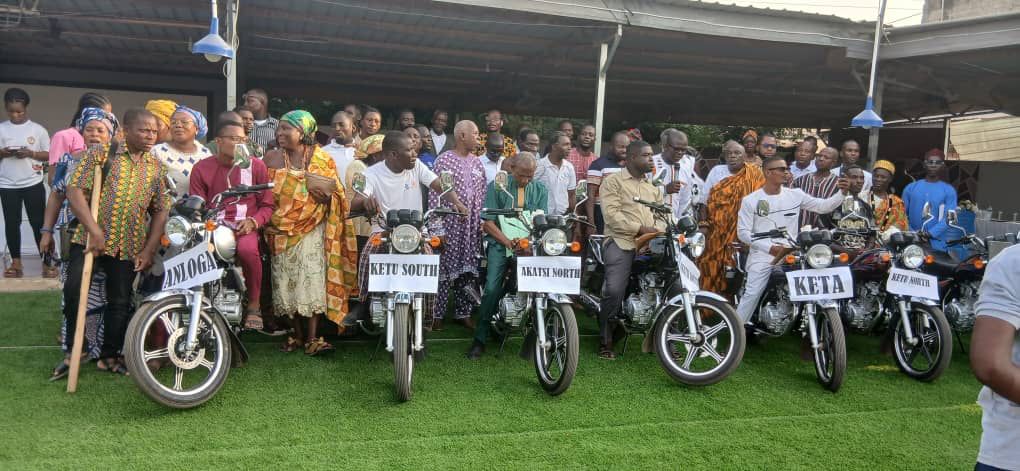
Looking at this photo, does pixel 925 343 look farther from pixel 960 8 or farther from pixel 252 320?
pixel 960 8

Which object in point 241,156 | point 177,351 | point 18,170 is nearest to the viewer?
point 177,351

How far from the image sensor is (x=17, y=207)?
21.9 feet

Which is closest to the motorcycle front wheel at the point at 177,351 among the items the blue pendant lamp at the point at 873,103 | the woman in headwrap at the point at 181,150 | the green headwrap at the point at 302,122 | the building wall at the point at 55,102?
the woman in headwrap at the point at 181,150

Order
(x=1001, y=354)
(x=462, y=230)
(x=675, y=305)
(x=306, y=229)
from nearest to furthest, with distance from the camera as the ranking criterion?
(x=1001, y=354) < (x=675, y=305) < (x=306, y=229) < (x=462, y=230)

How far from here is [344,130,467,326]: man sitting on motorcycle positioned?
15.6ft

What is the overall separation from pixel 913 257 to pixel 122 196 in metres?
5.23

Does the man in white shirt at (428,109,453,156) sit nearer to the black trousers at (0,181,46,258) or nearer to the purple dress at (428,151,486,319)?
the purple dress at (428,151,486,319)

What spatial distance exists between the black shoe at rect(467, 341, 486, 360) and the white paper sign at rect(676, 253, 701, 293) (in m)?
1.52

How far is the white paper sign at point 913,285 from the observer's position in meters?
4.78

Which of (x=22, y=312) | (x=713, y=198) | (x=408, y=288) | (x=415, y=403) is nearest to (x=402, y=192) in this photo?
(x=408, y=288)

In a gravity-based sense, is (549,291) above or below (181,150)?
below

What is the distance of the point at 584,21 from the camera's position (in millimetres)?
7598

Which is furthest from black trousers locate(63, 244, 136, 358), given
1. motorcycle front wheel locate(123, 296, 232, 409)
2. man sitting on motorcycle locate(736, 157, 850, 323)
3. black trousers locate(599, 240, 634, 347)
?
man sitting on motorcycle locate(736, 157, 850, 323)

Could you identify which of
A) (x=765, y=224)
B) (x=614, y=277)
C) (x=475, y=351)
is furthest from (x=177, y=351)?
(x=765, y=224)
